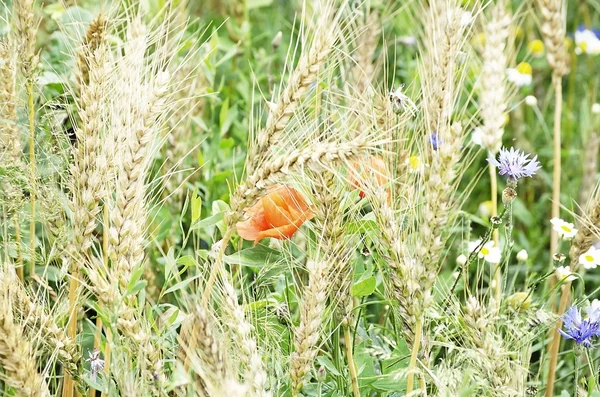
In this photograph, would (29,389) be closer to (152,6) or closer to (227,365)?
(227,365)

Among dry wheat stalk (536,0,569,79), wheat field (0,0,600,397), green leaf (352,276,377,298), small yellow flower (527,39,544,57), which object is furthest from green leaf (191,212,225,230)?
small yellow flower (527,39,544,57)

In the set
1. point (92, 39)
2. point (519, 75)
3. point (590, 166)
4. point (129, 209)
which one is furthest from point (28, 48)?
point (590, 166)

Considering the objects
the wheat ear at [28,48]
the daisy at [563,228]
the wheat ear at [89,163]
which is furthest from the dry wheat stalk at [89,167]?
the daisy at [563,228]

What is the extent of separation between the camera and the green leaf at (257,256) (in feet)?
4.35

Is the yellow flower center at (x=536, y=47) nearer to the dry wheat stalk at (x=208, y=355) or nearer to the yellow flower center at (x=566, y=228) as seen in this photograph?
the yellow flower center at (x=566, y=228)

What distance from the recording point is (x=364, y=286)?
128 centimetres

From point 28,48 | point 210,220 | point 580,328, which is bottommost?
point 580,328

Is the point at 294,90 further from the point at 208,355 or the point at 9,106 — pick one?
the point at 9,106

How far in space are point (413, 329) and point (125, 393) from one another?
41cm

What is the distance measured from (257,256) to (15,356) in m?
0.43

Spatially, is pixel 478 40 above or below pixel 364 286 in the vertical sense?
above

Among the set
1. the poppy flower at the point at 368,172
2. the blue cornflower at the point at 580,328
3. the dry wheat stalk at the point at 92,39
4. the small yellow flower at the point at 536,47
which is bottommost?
the blue cornflower at the point at 580,328

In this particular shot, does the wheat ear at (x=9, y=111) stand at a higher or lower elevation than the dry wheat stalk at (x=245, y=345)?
higher

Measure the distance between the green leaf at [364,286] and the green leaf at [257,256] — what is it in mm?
147
